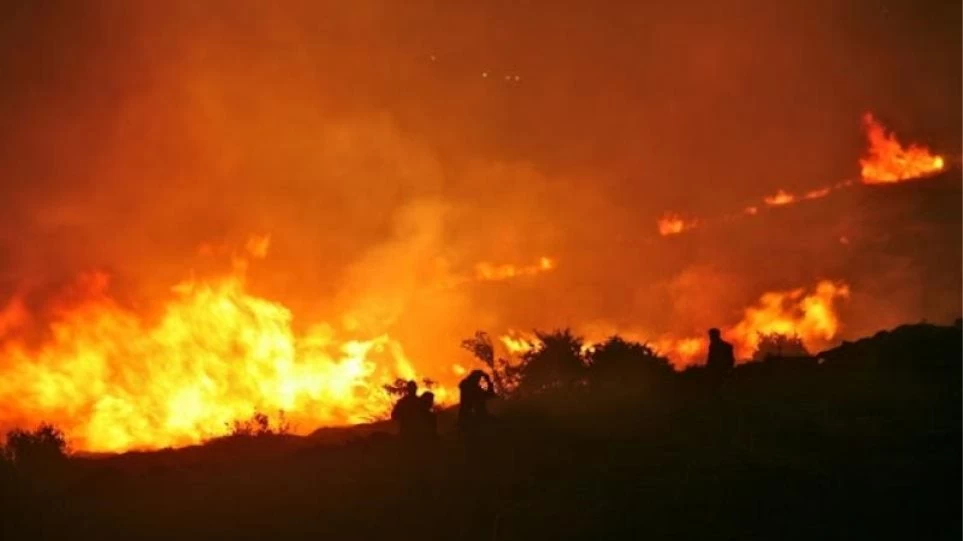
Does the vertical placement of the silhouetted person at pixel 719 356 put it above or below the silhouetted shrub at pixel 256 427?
below

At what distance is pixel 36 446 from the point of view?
157 ft

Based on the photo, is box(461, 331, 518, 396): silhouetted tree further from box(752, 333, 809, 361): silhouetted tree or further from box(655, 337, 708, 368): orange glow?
box(752, 333, 809, 361): silhouetted tree

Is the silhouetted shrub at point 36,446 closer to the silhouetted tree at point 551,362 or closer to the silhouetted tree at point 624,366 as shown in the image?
the silhouetted tree at point 551,362

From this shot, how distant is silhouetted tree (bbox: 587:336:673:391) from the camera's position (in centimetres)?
4466

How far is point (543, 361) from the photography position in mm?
58625

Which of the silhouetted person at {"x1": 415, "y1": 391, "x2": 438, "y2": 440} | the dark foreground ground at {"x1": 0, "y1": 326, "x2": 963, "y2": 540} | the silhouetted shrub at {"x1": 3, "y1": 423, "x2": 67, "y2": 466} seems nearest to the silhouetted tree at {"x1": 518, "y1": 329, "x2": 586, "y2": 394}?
the dark foreground ground at {"x1": 0, "y1": 326, "x2": 963, "y2": 540}

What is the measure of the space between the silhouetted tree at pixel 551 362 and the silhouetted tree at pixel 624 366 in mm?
1293

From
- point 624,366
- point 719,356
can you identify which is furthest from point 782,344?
point 719,356

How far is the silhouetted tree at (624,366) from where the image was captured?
1758 inches

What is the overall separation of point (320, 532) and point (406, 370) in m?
43.5

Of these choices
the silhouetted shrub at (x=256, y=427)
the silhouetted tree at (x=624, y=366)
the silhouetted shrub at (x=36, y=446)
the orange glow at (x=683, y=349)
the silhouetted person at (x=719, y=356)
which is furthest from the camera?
the orange glow at (x=683, y=349)

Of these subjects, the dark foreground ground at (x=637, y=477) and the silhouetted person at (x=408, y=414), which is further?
the silhouetted person at (x=408, y=414)

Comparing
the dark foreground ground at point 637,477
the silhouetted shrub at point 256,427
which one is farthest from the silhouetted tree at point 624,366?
the silhouetted shrub at point 256,427

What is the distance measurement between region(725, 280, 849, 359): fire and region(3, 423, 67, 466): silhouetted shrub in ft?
161
